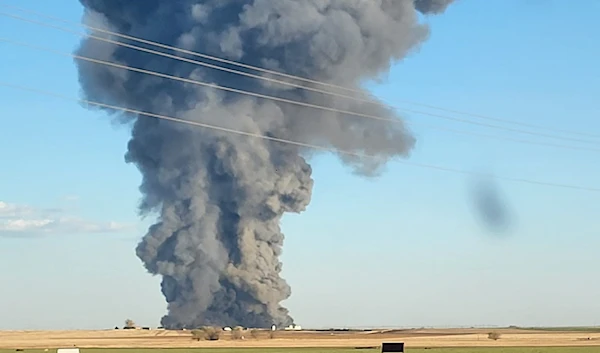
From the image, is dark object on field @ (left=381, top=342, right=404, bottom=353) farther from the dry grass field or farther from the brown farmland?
the brown farmland

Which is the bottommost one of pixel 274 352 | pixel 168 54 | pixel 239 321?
pixel 274 352

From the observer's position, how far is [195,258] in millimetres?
104375

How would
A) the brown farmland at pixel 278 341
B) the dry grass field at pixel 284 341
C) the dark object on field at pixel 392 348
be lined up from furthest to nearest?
the brown farmland at pixel 278 341, the dry grass field at pixel 284 341, the dark object on field at pixel 392 348

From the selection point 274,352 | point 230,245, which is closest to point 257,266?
point 230,245

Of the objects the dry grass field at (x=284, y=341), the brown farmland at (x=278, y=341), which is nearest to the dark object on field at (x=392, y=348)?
the dry grass field at (x=284, y=341)

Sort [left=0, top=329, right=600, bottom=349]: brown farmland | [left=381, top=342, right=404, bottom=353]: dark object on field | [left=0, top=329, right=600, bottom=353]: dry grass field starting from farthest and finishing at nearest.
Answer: [left=0, top=329, right=600, bottom=349]: brown farmland
[left=0, top=329, right=600, bottom=353]: dry grass field
[left=381, top=342, right=404, bottom=353]: dark object on field

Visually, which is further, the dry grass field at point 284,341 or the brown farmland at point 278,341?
the brown farmland at point 278,341

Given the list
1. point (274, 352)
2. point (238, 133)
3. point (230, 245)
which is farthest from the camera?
point (230, 245)

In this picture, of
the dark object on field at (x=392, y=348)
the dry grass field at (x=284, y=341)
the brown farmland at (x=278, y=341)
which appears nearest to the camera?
the dark object on field at (x=392, y=348)

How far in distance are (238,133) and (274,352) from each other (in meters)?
39.1

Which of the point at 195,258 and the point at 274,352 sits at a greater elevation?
the point at 195,258

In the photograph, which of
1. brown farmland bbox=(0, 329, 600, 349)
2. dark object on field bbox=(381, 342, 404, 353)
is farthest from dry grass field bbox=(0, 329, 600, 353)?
dark object on field bbox=(381, 342, 404, 353)

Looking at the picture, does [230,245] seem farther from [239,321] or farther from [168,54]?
[168,54]

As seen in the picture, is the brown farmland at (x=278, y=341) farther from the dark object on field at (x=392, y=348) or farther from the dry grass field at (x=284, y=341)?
the dark object on field at (x=392, y=348)
